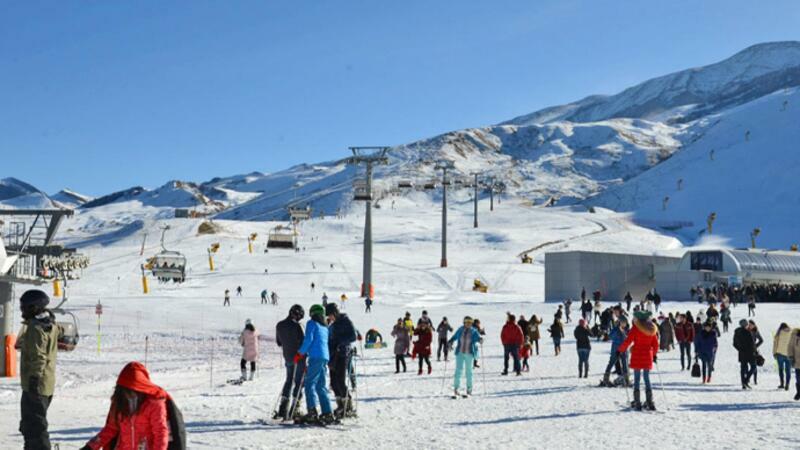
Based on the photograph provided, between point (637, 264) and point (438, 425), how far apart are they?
45.9m

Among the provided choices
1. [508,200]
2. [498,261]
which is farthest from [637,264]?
[508,200]

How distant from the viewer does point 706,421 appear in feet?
38.4

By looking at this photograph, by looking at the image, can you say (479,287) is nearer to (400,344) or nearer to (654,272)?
(654,272)

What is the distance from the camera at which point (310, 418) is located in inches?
427

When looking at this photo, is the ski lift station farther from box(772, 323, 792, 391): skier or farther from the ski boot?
the ski boot

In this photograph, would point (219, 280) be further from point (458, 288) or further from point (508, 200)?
point (508, 200)

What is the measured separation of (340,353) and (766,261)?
56.9 metres

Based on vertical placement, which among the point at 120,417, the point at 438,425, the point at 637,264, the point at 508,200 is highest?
the point at 508,200

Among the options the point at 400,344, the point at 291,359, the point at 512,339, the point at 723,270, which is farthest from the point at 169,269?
the point at 291,359

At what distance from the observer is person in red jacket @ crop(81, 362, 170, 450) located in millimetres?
4945

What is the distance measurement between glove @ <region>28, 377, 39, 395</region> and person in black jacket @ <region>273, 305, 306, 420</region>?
4.04 metres

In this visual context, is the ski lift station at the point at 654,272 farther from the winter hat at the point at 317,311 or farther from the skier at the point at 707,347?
the winter hat at the point at 317,311

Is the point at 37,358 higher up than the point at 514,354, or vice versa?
the point at 37,358

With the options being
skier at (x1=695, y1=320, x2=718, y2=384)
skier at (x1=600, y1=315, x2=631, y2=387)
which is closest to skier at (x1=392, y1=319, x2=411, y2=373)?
skier at (x1=600, y1=315, x2=631, y2=387)
